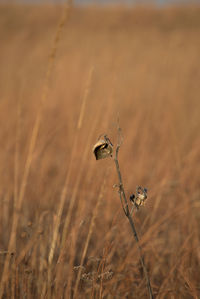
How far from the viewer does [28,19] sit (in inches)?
307

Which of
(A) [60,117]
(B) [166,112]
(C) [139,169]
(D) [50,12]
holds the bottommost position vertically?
(C) [139,169]

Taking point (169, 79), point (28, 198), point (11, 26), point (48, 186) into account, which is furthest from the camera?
point (11, 26)

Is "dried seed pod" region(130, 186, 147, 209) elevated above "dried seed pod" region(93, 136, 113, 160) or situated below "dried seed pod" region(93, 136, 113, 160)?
below

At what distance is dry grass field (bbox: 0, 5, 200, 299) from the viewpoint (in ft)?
2.38

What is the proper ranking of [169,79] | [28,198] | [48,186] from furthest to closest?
[169,79] → [48,186] → [28,198]

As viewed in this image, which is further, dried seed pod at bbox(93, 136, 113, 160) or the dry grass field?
the dry grass field

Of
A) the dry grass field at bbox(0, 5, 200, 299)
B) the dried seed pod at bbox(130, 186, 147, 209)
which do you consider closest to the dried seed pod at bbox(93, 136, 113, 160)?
the dried seed pod at bbox(130, 186, 147, 209)

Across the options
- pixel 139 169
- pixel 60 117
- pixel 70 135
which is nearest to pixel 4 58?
pixel 60 117

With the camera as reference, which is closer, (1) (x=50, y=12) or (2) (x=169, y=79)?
(2) (x=169, y=79)

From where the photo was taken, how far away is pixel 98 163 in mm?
1422

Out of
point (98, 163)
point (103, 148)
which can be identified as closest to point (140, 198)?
point (103, 148)

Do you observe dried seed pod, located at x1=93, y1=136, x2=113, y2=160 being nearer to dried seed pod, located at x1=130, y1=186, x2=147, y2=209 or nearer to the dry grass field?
dried seed pod, located at x1=130, y1=186, x2=147, y2=209

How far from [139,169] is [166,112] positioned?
830 millimetres

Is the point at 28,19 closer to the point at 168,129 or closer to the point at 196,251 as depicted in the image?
the point at 168,129
